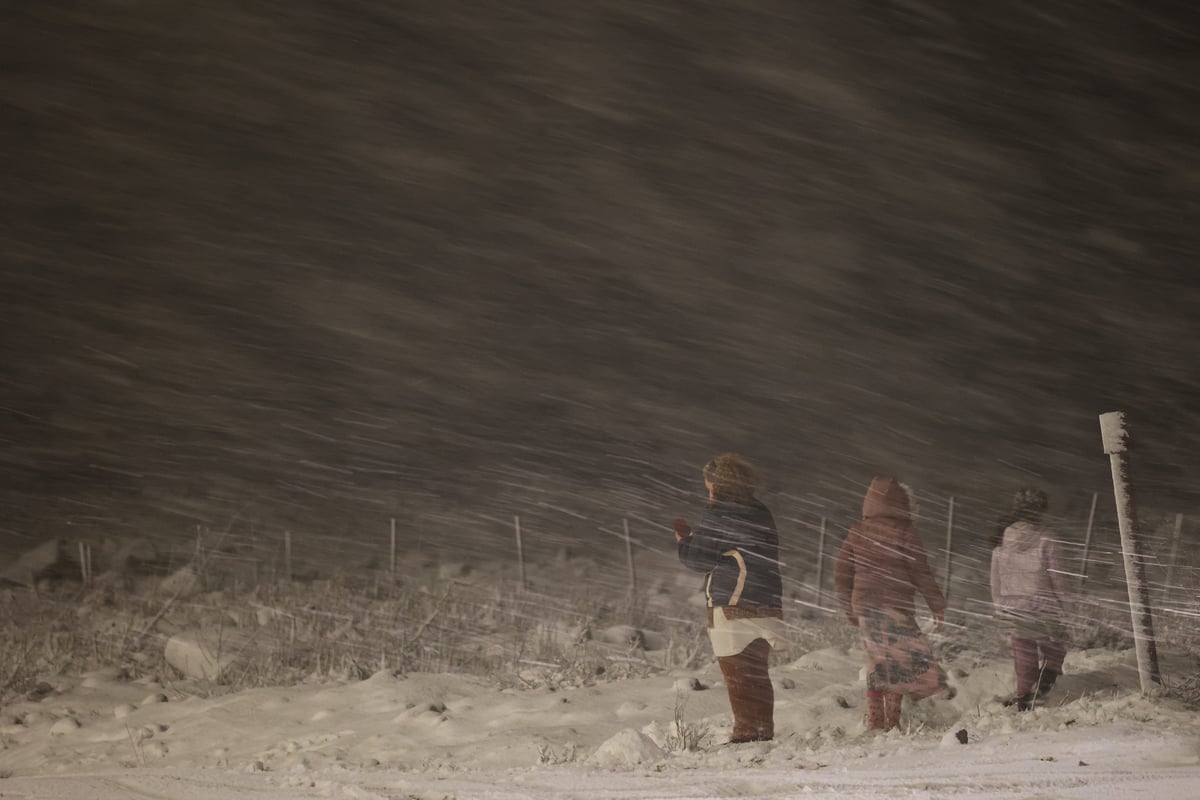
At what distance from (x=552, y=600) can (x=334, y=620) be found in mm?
3129

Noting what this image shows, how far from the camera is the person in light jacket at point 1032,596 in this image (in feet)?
20.9

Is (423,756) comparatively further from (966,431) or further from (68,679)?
(966,431)

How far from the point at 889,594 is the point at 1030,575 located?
41.0 inches

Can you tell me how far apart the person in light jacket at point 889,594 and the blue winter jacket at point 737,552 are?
0.52 m

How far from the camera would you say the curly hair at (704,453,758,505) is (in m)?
5.62

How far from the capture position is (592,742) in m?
6.42

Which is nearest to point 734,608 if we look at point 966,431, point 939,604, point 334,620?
point 939,604

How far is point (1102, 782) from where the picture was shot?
4.29 metres

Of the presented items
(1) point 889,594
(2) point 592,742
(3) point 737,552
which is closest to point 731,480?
(3) point 737,552

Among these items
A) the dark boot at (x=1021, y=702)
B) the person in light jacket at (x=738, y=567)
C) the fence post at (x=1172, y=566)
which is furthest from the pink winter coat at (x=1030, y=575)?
the fence post at (x=1172, y=566)

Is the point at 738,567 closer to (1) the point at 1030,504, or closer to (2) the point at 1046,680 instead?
(1) the point at 1030,504

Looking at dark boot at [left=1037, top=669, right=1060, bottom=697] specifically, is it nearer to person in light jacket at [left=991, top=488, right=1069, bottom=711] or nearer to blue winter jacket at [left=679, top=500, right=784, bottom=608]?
person in light jacket at [left=991, top=488, right=1069, bottom=711]

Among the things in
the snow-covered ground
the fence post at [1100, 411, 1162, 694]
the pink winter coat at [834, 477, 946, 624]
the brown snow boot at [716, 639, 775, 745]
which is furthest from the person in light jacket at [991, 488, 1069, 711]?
the brown snow boot at [716, 639, 775, 745]

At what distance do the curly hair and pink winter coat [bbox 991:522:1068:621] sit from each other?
1.91m
